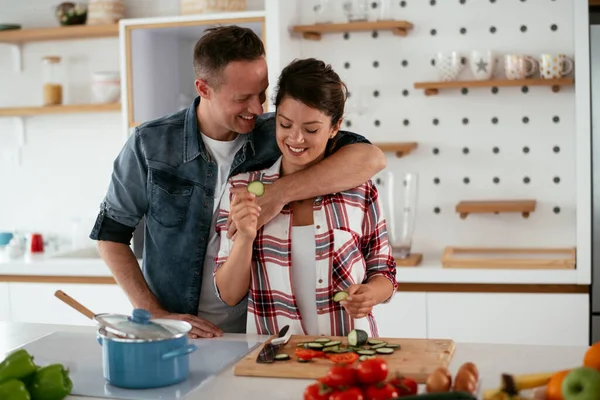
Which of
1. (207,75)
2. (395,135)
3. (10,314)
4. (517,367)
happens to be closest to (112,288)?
(10,314)

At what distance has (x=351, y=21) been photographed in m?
3.68

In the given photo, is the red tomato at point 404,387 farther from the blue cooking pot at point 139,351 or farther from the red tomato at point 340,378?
the blue cooking pot at point 139,351

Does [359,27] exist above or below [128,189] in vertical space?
above

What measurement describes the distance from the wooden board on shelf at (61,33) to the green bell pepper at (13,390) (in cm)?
277

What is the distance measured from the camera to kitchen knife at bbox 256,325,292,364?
1.74 metres

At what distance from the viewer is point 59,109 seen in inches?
160

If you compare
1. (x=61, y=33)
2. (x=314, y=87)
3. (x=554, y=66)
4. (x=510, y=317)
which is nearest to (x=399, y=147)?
(x=554, y=66)

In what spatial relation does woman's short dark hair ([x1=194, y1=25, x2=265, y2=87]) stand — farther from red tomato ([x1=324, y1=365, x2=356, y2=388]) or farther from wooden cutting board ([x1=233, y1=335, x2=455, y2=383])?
red tomato ([x1=324, y1=365, x2=356, y2=388])

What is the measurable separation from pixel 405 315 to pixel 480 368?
1.67m

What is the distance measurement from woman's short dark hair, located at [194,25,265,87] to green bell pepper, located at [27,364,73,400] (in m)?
0.89

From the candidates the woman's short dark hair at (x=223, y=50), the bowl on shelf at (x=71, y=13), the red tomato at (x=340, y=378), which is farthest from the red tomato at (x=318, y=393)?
the bowl on shelf at (x=71, y=13)

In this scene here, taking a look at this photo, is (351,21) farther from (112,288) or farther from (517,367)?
(517,367)

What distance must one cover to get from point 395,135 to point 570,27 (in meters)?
0.88

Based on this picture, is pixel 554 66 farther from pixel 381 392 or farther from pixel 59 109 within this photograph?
pixel 381 392
